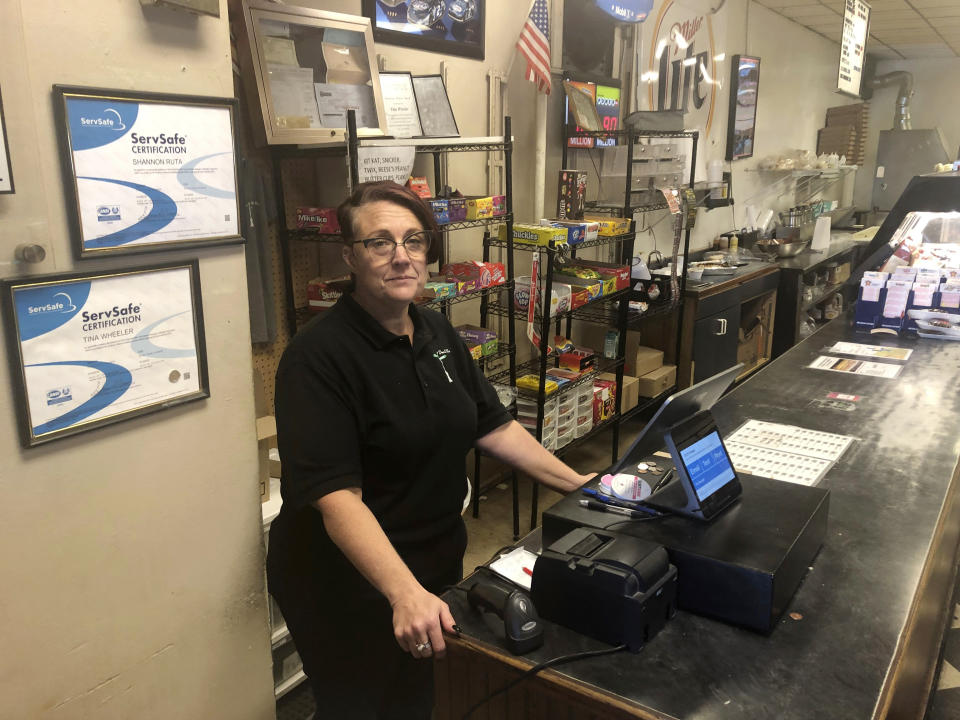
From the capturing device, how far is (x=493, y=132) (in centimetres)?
358

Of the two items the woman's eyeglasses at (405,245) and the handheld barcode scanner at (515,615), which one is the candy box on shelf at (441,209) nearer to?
the woman's eyeglasses at (405,245)

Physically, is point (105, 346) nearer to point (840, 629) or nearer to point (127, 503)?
point (127, 503)

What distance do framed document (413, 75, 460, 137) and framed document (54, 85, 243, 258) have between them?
49.5 inches

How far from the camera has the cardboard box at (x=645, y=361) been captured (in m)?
4.43

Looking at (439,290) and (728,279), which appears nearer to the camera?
(439,290)

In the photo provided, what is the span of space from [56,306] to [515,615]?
106 cm

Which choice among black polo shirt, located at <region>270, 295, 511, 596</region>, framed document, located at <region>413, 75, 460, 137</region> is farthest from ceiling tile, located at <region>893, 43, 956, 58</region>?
black polo shirt, located at <region>270, 295, 511, 596</region>

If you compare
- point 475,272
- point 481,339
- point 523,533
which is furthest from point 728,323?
point 475,272

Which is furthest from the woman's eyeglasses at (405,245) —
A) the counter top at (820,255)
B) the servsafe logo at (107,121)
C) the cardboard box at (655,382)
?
the counter top at (820,255)

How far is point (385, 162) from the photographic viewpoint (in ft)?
8.47

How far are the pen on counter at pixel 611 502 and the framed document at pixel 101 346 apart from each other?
0.93m

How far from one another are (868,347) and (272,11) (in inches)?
102

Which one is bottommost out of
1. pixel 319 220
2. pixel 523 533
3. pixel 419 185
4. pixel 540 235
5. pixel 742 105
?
pixel 523 533

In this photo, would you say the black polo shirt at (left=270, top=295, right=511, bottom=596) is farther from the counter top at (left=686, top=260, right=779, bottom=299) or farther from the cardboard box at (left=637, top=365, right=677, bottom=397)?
the counter top at (left=686, top=260, right=779, bottom=299)
